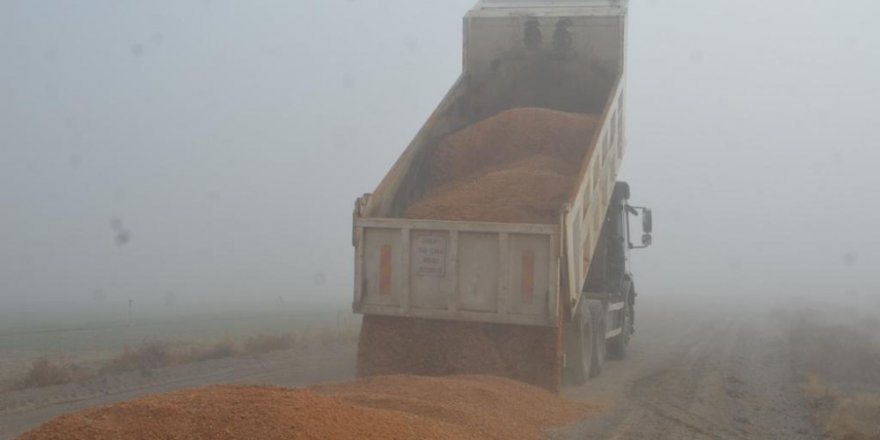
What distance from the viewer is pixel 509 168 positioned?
1382 cm

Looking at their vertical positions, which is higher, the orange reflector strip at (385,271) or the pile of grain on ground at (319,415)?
the orange reflector strip at (385,271)

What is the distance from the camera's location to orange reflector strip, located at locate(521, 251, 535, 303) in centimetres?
1131

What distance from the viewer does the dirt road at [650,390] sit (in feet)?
33.4

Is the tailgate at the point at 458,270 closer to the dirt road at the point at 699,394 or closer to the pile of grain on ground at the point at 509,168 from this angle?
the pile of grain on ground at the point at 509,168

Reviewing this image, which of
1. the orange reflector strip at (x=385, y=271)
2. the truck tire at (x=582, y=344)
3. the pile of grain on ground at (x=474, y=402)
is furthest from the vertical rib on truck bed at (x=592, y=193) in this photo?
the orange reflector strip at (x=385, y=271)

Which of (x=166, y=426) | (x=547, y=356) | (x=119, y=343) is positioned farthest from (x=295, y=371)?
(x=119, y=343)

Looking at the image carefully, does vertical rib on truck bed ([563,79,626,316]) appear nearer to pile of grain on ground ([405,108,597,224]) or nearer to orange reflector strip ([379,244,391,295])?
pile of grain on ground ([405,108,597,224])

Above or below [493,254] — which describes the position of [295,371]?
below

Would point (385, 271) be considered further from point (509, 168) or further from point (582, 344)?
point (582, 344)

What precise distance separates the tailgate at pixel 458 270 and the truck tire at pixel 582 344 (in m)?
1.92

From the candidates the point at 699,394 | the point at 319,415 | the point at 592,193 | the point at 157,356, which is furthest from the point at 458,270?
the point at 157,356

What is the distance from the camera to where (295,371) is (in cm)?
1623

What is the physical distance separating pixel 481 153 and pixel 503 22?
3.28 m

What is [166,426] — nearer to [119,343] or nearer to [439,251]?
[439,251]
